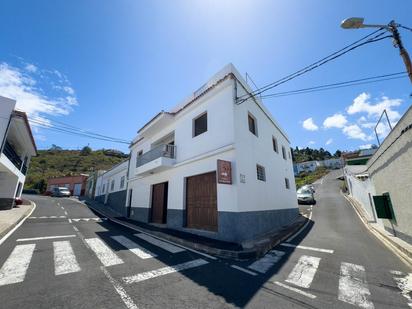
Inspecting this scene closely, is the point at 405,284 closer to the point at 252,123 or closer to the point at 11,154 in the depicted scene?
the point at 252,123

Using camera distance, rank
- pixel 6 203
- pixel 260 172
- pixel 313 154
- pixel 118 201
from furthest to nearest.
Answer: pixel 313 154, pixel 118 201, pixel 6 203, pixel 260 172

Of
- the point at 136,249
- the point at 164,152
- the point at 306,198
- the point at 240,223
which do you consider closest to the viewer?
the point at 136,249

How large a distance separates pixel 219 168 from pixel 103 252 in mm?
4969

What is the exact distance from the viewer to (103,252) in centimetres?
628

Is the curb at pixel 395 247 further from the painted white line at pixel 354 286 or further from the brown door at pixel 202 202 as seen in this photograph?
the brown door at pixel 202 202

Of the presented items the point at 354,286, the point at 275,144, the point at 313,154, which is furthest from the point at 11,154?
the point at 313,154

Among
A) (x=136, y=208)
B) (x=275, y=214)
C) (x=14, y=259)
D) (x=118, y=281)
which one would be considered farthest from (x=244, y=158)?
(x=136, y=208)

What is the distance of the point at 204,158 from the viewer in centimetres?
966

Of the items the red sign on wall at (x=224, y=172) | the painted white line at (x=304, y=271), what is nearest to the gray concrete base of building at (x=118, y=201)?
the red sign on wall at (x=224, y=172)

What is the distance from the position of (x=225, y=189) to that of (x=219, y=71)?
6662mm

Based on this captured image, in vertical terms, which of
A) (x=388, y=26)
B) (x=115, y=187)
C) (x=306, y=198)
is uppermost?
(x=388, y=26)

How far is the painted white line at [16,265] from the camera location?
13.4 feet

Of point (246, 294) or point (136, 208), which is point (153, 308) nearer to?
point (246, 294)

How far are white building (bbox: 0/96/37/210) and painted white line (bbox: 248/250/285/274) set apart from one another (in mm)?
15904
